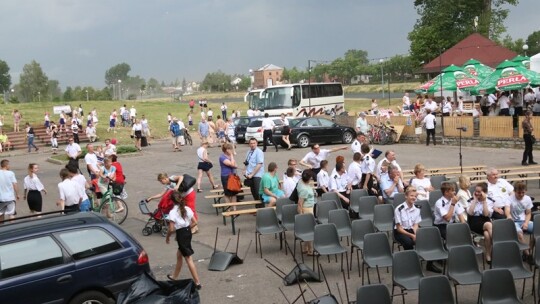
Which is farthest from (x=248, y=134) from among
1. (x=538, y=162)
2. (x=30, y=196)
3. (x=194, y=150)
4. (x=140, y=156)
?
(x=30, y=196)

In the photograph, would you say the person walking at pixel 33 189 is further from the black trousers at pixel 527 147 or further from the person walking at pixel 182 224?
the black trousers at pixel 527 147

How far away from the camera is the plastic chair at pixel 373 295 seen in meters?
5.96

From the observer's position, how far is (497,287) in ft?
20.9

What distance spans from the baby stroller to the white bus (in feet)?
77.0

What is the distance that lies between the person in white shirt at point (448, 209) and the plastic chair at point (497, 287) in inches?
105

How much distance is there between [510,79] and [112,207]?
52.8 ft

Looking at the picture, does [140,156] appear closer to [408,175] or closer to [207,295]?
[408,175]

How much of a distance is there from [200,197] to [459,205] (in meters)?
8.24

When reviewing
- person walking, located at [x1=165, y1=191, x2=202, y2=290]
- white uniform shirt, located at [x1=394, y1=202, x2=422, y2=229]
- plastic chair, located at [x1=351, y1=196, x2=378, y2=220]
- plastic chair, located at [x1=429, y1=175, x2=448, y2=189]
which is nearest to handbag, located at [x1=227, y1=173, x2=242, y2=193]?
plastic chair, located at [x1=351, y1=196, x2=378, y2=220]

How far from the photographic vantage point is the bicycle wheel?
42.0ft

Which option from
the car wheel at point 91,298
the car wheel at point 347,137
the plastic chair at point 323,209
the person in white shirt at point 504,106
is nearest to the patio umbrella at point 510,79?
the person in white shirt at point 504,106

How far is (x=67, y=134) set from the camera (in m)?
34.9

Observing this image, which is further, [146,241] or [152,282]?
[146,241]

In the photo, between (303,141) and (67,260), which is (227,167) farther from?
(303,141)
